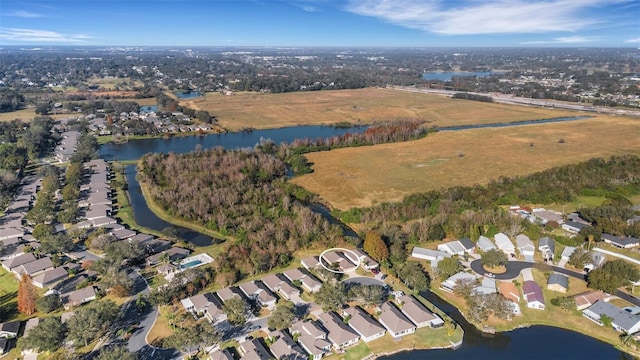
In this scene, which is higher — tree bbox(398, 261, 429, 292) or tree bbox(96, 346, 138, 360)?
tree bbox(96, 346, 138, 360)

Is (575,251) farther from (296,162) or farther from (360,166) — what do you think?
(296,162)

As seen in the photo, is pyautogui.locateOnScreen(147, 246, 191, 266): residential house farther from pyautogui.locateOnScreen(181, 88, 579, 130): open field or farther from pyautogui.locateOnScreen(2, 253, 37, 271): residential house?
pyautogui.locateOnScreen(181, 88, 579, 130): open field

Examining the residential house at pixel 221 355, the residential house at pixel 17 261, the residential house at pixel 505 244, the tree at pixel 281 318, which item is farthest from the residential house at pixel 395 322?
the residential house at pixel 17 261

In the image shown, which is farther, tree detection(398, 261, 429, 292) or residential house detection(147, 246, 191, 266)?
residential house detection(147, 246, 191, 266)

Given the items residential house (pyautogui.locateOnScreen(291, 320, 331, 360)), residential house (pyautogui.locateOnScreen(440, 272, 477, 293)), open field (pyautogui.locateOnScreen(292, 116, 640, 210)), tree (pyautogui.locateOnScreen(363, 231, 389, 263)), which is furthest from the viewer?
open field (pyautogui.locateOnScreen(292, 116, 640, 210))

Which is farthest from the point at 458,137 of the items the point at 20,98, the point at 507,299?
the point at 20,98

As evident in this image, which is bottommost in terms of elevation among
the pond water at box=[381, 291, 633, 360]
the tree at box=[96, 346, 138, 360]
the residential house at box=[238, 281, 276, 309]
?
the pond water at box=[381, 291, 633, 360]

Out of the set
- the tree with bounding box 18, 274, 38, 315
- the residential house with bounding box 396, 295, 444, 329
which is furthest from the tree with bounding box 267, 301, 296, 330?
the tree with bounding box 18, 274, 38, 315
